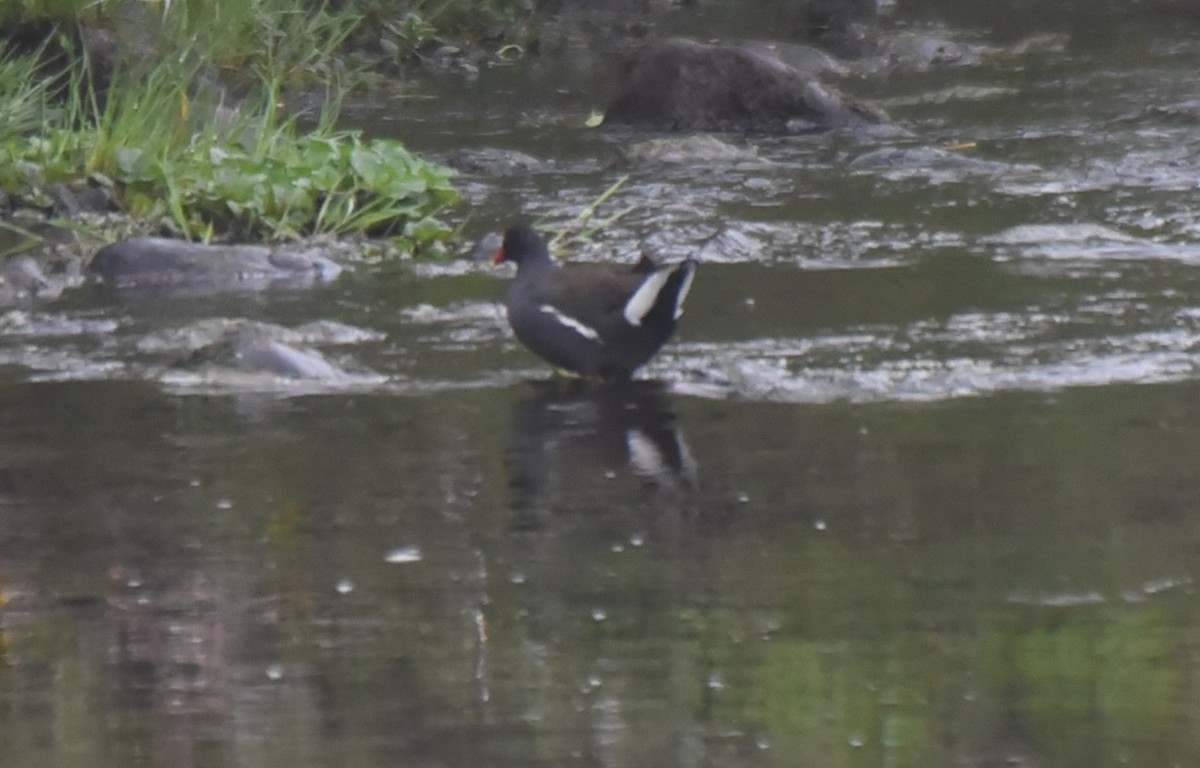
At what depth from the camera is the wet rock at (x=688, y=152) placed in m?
12.3

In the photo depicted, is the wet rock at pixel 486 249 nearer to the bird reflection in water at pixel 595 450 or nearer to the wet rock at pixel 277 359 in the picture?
the wet rock at pixel 277 359

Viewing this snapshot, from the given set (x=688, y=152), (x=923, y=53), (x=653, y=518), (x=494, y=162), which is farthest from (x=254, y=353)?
(x=923, y=53)

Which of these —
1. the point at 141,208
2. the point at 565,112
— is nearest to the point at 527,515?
the point at 141,208

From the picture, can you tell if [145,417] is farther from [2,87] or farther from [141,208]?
[2,87]

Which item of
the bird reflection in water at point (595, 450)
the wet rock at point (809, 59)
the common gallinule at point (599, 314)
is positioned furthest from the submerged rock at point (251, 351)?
the wet rock at point (809, 59)

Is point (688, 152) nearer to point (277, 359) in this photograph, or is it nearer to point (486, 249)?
point (486, 249)

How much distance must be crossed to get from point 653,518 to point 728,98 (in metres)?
8.59

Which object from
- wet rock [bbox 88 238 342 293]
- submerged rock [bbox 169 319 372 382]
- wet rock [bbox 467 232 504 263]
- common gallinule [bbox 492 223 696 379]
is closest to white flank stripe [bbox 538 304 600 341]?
common gallinule [bbox 492 223 696 379]

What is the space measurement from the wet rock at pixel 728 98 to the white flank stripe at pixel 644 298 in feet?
22.2

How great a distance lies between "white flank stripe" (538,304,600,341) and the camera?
7.13 m

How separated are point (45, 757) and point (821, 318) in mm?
4638

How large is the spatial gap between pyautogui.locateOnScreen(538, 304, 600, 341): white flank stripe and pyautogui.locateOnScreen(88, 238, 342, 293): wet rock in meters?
2.13

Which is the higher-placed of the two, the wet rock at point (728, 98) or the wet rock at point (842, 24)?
the wet rock at point (728, 98)

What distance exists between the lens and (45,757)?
12.9 feet
